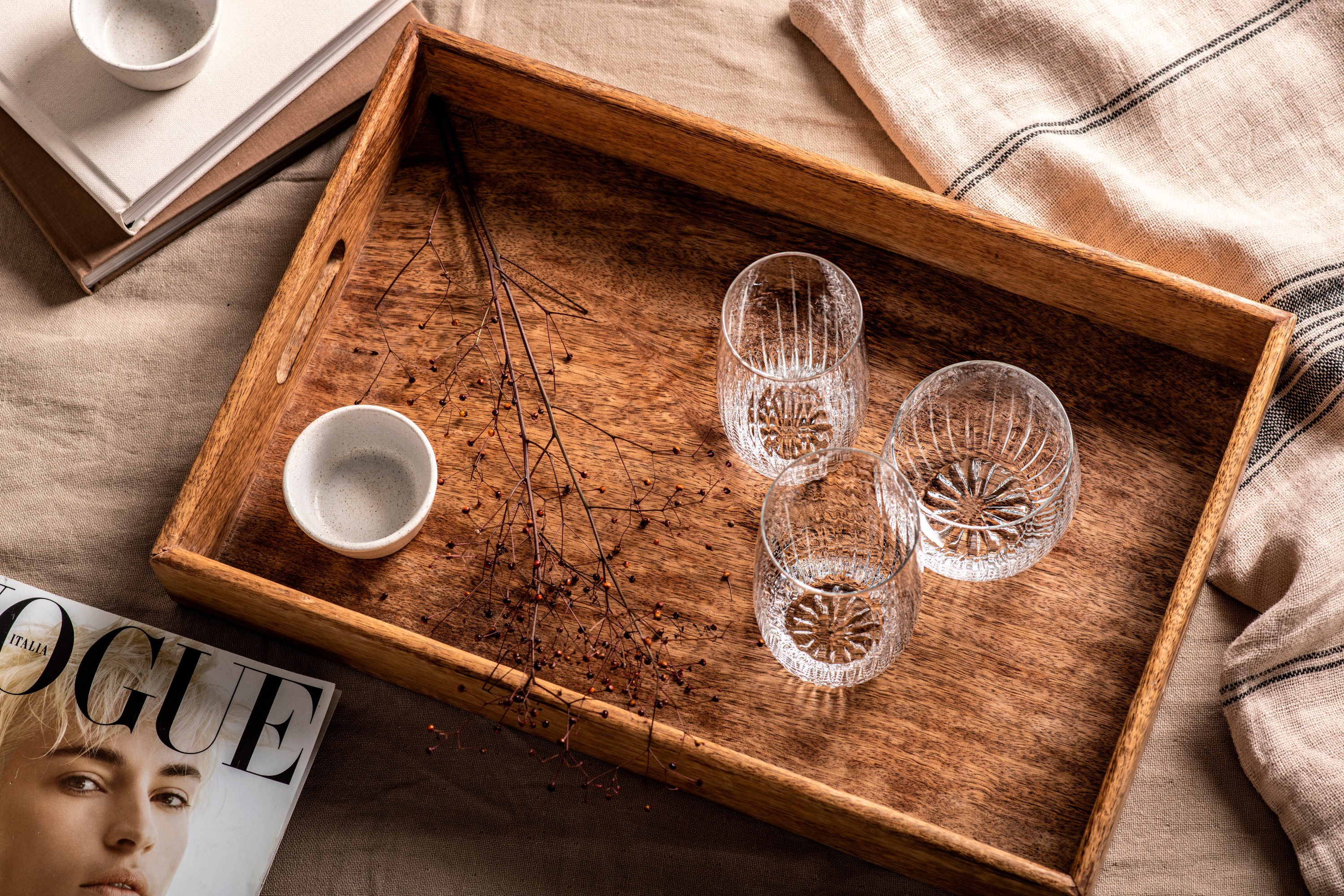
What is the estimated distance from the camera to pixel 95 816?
0.92 meters

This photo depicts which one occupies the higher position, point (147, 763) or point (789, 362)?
point (789, 362)

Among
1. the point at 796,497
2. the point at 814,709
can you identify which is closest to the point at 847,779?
the point at 814,709

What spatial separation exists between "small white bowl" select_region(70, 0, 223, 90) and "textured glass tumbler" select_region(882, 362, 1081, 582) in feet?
2.33

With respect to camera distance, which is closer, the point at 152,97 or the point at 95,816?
the point at 95,816

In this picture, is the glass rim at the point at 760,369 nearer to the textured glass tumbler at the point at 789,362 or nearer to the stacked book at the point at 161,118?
the textured glass tumbler at the point at 789,362

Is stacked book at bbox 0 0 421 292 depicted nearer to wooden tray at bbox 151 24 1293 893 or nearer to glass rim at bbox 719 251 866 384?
wooden tray at bbox 151 24 1293 893

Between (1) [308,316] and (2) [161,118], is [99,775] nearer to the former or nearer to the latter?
(1) [308,316]

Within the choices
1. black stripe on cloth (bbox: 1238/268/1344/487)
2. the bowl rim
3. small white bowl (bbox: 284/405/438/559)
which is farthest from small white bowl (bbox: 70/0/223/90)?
black stripe on cloth (bbox: 1238/268/1344/487)

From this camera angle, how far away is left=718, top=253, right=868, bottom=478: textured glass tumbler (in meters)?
0.87

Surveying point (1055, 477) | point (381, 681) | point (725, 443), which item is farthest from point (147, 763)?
point (1055, 477)

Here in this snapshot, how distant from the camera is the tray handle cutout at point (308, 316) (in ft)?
2.98

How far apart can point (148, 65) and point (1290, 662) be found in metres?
1.12

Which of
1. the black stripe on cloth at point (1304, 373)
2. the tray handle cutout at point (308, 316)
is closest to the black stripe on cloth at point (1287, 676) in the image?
the black stripe on cloth at point (1304, 373)

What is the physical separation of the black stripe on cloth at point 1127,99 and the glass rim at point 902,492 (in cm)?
33
